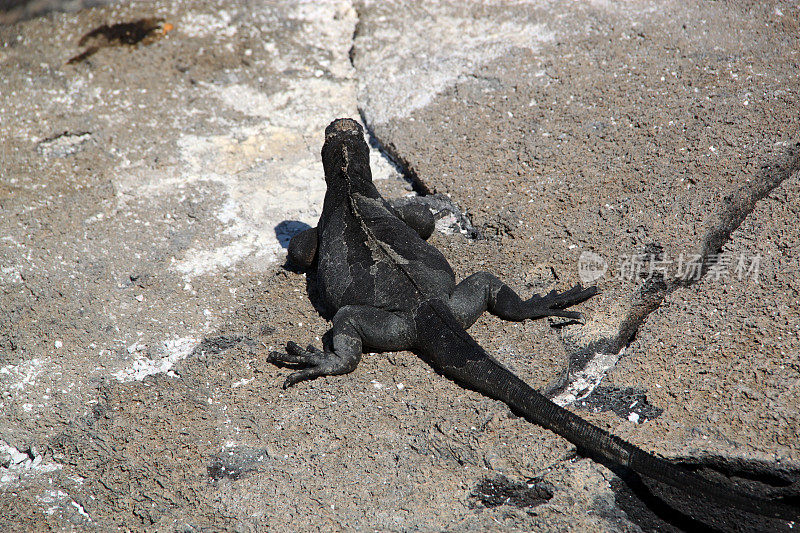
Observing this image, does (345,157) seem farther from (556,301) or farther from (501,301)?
(556,301)

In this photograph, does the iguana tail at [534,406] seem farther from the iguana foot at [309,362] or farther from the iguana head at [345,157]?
the iguana head at [345,157]

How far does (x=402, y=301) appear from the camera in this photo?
3.65 meters

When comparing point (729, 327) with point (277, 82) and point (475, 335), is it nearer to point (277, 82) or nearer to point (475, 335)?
point (475, 335)

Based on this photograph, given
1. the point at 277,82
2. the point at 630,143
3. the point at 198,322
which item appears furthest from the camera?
the point at 277,82

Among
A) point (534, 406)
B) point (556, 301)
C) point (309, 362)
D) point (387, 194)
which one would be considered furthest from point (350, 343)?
point (387, 194)

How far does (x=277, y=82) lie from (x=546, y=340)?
146 inches

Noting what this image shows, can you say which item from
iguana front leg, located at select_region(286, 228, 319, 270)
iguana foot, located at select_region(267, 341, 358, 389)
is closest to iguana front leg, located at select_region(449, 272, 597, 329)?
iguana foot, located at select_region(267, 341, 358, 389)

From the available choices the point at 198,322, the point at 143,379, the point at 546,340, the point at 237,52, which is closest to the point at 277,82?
the point at 237,52

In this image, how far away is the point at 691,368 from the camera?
3322mm

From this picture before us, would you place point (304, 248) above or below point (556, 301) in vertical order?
below

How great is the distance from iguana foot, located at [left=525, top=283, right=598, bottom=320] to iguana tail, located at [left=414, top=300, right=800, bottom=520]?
1.65 feet

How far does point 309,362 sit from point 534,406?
1.21 metres

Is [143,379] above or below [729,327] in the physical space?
below

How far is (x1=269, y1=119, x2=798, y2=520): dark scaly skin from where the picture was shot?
321 cm
